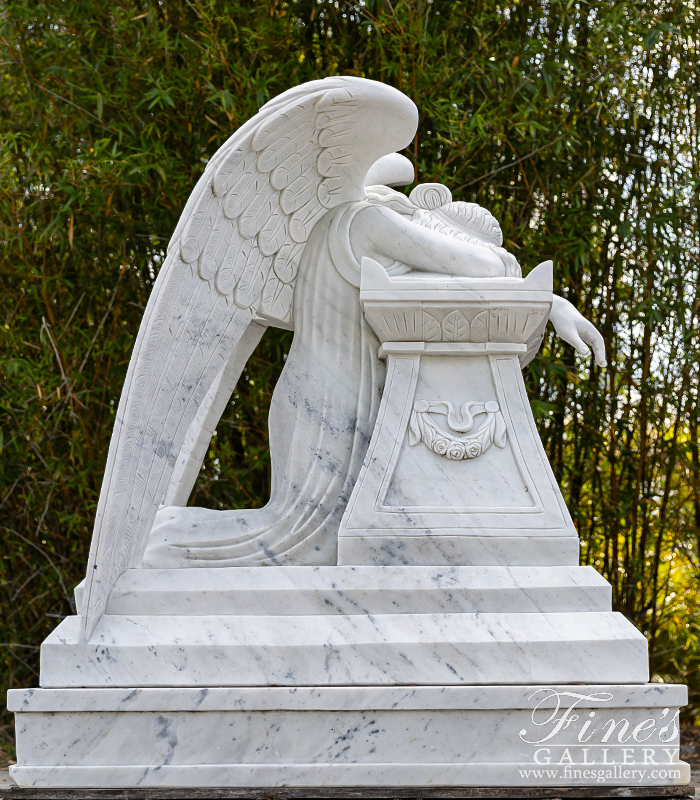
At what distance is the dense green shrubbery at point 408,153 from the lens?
373 cm

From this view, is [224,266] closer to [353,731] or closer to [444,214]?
[444,214]

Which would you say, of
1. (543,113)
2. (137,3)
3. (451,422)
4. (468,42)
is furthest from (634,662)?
(137,3)

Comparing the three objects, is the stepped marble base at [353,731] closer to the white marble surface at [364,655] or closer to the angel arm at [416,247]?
the white marble surface at [364,655]

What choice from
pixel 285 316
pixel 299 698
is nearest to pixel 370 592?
pixel 299 698

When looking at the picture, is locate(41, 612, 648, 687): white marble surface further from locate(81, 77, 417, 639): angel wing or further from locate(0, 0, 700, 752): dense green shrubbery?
locate(0, 0, 700, 752): dense green shrubbery

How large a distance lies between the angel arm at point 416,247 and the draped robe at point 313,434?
0.16 ft

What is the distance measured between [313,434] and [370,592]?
1.60 ft

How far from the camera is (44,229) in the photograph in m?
3.90

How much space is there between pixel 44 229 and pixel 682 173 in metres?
2.54

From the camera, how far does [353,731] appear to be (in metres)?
2.39

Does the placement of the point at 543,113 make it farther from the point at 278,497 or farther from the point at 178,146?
the point at 278,497

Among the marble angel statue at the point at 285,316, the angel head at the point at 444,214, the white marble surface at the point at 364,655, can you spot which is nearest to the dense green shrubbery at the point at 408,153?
the angel head at the point at 444,214

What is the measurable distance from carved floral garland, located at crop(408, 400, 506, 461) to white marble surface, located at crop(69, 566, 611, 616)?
307 millimetres

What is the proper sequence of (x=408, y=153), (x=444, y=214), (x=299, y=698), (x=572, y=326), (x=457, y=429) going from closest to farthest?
(x=299, y=698)
(x=457, y=429)
(x=572, y=326)
(x=444, y=214)
(x=408, y=153)
